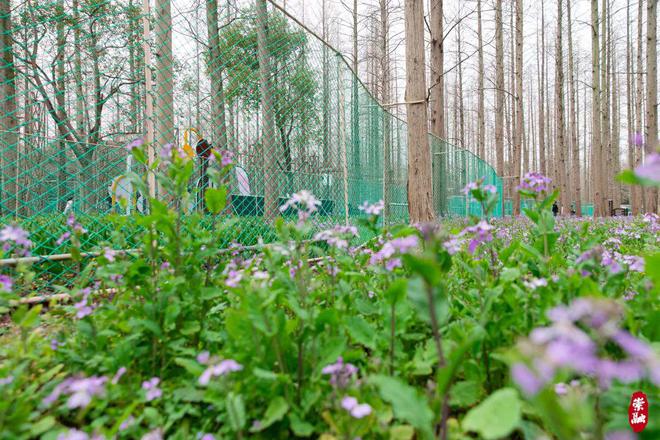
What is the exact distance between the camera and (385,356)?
119 centimetres

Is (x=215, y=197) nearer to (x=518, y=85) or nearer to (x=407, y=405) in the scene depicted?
(x=407, y=405)

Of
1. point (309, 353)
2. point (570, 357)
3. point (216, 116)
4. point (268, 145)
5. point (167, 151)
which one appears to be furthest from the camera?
point (268, 145)

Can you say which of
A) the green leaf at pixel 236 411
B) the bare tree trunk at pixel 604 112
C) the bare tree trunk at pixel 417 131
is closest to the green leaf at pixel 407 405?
the green leaf at pixel 236 411

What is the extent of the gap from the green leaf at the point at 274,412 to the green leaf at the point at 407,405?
0.33 meters

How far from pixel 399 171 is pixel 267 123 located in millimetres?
3739

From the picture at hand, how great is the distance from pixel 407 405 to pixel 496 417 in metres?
0.20

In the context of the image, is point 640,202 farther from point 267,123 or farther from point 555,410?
point 555,410

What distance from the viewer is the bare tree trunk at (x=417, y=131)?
169 inches

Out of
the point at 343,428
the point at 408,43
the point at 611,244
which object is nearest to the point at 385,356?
the point at 343,428

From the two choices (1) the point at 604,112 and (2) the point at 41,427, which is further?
(1) the point at 604,112

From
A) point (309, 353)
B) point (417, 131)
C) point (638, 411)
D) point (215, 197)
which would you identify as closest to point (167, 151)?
point (215, 197)

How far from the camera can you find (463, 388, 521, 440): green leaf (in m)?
0.48

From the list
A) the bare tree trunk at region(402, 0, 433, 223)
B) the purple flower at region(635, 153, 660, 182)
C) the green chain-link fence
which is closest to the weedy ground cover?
the purple flower at region(635, 153, 660, 182)

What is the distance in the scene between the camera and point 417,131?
14.2 feet
